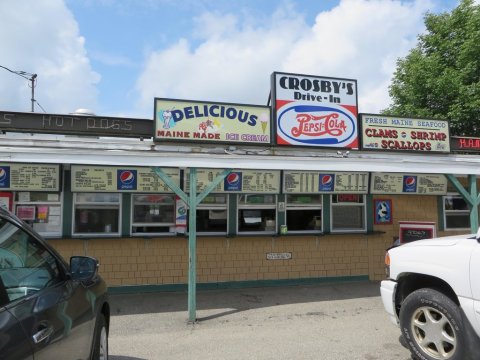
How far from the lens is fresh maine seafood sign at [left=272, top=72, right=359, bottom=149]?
961 cm

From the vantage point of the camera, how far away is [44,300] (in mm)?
2711

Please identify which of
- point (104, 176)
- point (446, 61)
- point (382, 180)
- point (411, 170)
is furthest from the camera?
point (446, 61)

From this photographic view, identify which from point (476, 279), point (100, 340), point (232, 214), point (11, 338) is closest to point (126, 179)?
point (232, 214)

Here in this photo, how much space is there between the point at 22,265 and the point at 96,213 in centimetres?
676

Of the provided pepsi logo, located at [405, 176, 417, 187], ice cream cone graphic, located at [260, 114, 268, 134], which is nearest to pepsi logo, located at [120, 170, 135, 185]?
ice cream cone graphic, located at [260, 114, 268, 134]

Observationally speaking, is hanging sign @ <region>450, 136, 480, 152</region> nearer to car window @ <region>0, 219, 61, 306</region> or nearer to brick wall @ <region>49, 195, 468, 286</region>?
brick wall @ <region>49, 195, 468, 286</region>

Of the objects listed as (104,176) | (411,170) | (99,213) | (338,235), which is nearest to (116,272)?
(99,213)

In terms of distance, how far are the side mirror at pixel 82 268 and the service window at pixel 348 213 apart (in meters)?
7.88

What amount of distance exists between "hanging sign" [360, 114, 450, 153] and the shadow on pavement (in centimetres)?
335

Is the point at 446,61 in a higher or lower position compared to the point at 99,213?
higher

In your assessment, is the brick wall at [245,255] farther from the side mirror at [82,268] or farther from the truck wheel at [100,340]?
the side mirror at [82,268]

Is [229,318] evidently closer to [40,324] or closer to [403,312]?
[403,312]

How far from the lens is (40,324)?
249 centimetres

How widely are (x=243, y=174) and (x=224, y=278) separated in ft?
7.95
